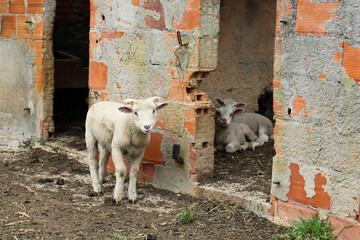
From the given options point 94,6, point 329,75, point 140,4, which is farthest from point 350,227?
point 94,6

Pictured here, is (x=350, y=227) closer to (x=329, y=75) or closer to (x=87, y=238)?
(x=329, y=75)

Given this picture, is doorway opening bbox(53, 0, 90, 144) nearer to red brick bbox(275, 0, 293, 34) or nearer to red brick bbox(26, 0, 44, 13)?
red brick bbox(26, 0, 44, 13)

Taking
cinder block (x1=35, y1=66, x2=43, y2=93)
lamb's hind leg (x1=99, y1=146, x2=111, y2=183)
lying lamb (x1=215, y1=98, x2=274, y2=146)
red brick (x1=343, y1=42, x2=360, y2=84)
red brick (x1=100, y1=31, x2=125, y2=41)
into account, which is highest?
red brick (x1=100, y1=31, x2=125, y2=41)

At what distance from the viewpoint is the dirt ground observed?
6.20 meters

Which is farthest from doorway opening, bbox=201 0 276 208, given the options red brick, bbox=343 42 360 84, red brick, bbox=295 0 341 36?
red brick, bbox=343 42 360 84

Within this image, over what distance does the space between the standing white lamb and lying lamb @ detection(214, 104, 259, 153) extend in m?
2.37

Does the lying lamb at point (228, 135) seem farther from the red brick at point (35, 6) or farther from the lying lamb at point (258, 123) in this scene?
the red brick at point (35, 6)

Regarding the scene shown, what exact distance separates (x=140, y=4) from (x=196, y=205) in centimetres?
274

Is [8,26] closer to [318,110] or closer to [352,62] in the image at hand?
[318,110]

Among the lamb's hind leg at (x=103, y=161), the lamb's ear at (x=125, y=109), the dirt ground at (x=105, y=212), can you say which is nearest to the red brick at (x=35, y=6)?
the dirt ground at (x=105, y=212)

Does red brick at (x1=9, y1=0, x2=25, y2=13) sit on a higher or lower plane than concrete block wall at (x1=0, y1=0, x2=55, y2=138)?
higher

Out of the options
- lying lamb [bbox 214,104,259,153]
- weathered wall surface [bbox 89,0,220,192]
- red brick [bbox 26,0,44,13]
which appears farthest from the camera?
red brick [bbox 26,0,44,13]

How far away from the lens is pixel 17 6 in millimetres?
10086

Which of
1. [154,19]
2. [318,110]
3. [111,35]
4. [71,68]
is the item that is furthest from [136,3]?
[71,68]
